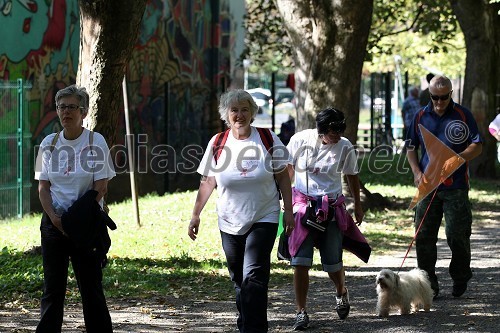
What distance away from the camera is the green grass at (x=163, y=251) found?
10.8 meters

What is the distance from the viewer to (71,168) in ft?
24.4

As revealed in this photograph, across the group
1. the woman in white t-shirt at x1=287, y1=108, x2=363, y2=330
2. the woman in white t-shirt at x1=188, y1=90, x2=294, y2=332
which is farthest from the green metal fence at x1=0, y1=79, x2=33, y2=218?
the woman in white t-shirt at x1=188, y1=90, x2=294, y2=332

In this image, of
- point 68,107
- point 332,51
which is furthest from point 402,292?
point 332,51

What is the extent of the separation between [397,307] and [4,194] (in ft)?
30.2

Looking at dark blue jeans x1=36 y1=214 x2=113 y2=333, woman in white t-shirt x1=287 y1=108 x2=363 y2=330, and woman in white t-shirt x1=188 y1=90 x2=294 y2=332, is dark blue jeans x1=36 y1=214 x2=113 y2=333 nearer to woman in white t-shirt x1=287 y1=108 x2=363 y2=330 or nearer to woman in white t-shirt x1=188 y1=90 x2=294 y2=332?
woman in white t-shirt x1=188 y1=90 x2=294 y2=332

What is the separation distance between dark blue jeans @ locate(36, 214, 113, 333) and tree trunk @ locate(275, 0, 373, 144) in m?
9.46

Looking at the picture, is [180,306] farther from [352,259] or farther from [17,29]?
[17,29]

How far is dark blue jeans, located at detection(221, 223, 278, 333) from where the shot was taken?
7770mm

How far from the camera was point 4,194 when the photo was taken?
1708 cm

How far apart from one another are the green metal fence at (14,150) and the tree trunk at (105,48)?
18.4 feet

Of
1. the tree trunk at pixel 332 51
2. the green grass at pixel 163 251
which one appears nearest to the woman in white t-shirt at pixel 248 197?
the green grass at pixel 163 251

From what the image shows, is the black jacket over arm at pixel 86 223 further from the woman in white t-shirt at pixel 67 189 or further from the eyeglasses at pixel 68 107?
the eyeglasses at pixel 68 107

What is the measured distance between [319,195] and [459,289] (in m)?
2.02

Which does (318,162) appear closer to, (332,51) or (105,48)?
(105,48)
